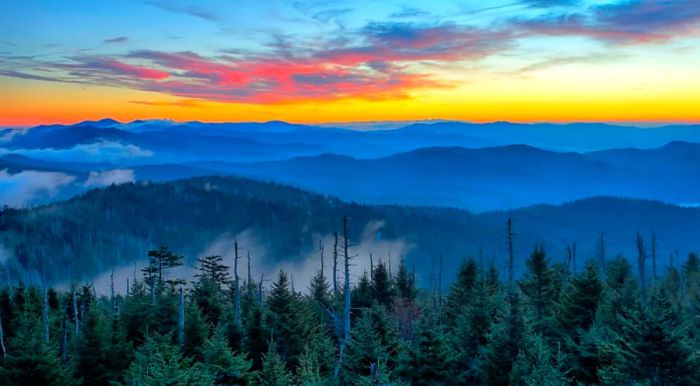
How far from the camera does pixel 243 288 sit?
68625 mm

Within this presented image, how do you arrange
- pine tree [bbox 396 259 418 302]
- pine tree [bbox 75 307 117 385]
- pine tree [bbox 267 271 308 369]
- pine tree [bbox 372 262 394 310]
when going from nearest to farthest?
pine tree [bbox 75 307 117 385]
pine tree [bbox 267 271 308 369]
pine tree [bbox 372 262 394 310]
pine tree [bbox 396 259 418 302]

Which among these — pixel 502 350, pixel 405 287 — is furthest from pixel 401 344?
pixel 405 287

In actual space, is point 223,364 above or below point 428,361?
below

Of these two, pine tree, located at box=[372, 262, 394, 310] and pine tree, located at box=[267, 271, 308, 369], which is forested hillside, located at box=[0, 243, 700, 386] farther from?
pine tree, located at box=[372, 262, 394, 310]

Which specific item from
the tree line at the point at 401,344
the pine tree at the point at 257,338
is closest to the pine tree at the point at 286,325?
the tree line at the point at 401,344

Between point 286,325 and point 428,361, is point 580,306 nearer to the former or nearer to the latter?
point 428,361

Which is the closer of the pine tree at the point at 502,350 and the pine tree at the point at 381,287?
the pine tree at the point at 502,350

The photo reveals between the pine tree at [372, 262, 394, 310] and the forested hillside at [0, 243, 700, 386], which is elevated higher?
the forested hillside at [0, 243, 700, 386]

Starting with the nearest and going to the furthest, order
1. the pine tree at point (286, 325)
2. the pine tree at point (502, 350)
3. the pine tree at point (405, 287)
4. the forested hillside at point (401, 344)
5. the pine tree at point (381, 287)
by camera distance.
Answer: the forested hillside at point (401, 344) < the pine tree at point (502, 350) < the pine tree at point (286, 325) < the pine tree at point (381, 287) < the pine tree at point (405, 287)

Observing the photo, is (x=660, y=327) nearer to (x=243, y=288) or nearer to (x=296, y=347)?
(x=296, y=347)

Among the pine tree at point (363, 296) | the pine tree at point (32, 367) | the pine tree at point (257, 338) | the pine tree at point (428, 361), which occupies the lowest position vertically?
the pine tree at point (363, 296)

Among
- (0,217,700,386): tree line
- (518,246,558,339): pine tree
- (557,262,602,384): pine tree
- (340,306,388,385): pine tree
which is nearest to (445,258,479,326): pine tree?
(0,217,700,386): tree line

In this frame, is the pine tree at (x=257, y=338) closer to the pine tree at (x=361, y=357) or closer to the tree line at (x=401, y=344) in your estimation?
the tree line at (x=401, y=344)

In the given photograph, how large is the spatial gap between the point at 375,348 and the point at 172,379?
970 cm
